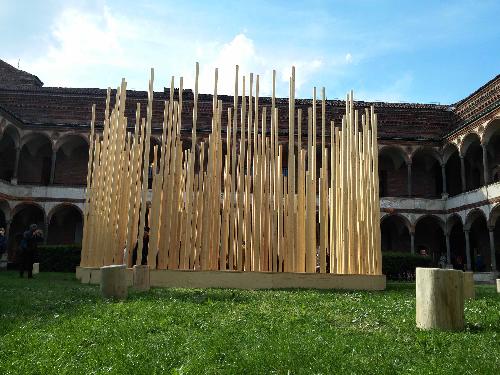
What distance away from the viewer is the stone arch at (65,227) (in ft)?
88.0

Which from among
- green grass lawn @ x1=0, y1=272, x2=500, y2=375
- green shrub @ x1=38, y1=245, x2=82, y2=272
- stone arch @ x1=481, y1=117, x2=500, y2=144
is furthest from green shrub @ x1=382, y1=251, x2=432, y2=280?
green shrub @ x1=38, y1=245, x2=82, y2=272

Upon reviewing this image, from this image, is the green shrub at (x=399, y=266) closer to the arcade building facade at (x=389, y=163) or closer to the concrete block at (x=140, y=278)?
the arcade building facade at (x=389, y=163)

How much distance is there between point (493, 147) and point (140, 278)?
23.0m

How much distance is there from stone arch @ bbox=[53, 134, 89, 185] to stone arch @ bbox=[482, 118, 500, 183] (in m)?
22.1

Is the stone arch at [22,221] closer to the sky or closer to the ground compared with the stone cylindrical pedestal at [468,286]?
closer to the sky

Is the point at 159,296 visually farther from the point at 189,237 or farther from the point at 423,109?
the point at 423,109

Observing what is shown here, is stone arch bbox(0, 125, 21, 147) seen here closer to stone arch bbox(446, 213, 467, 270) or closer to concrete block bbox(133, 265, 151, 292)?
concrete block bbox(133, 265, 151, 292)

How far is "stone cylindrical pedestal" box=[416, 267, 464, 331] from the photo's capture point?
5.09 m

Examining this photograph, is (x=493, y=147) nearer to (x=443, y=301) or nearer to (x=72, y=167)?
(x=443, y=301)

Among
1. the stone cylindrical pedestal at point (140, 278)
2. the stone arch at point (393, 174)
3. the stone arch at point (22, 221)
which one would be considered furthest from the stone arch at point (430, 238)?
the stone cylindrical pedestal at point (140, 278)

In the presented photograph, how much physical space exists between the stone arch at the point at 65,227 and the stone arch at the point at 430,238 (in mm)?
20556

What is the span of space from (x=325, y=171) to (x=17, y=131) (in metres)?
21.1

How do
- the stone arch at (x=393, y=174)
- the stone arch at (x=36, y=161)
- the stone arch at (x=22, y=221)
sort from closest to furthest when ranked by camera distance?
the stone arch at (x=22, y=221)
the stone arch at (x=36, y=161)
the stone arch at (x=393, y=174)

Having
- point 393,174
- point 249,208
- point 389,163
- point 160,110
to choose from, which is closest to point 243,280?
point 249,208
